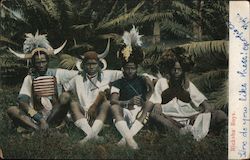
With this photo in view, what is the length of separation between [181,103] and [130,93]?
39 centimetres

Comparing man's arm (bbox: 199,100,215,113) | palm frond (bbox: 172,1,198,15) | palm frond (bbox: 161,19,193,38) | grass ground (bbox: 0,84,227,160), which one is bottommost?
grass ground (bbox: 0,84,227,160)

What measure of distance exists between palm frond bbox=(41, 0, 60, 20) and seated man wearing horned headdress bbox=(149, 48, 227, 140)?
2.85ft

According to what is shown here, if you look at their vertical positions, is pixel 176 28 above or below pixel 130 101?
above

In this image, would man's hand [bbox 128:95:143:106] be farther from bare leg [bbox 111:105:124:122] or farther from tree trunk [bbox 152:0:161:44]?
tree trunk [bbox 152:0:161:44]

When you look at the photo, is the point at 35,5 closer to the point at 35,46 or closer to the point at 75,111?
the point at 35,46

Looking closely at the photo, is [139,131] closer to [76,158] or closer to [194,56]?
[76,158]

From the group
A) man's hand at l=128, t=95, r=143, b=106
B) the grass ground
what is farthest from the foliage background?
man's hand at l=128, t=95, r=143, b=106

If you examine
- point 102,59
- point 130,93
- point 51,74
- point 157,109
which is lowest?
point 157,109

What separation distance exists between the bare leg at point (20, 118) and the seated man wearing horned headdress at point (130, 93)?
2.06ft

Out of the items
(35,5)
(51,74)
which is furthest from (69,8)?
(51,74)

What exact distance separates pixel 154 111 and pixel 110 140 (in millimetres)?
395

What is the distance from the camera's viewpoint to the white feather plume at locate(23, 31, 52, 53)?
9.72 feet

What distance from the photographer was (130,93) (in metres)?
2.93

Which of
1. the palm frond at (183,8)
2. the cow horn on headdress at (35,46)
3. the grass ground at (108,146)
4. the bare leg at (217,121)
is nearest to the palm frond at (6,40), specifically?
the cow horn on headdress at (35,46)
